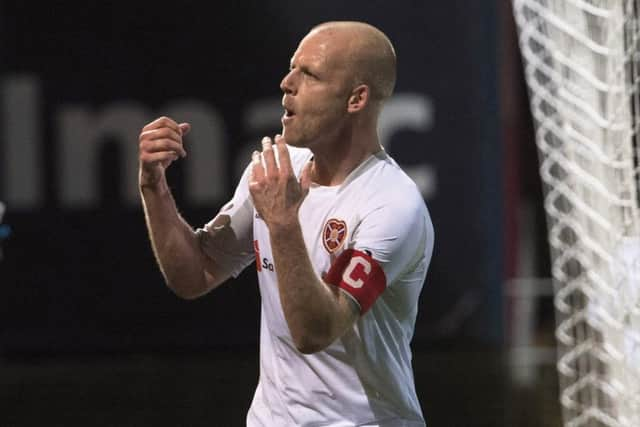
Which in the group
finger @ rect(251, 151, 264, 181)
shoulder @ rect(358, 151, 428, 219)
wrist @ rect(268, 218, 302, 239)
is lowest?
wrist @ rect(268, 218, 302, 239)

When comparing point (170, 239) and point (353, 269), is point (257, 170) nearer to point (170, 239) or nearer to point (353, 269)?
point (353, 269)

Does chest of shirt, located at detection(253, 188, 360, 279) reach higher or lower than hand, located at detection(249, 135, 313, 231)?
lower

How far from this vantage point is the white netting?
3.79 meters

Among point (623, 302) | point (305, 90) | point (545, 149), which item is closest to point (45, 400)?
point (545, 149)

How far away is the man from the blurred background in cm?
422

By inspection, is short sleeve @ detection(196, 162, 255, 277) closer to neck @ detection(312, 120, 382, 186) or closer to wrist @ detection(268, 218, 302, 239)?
neck @ detection(312, 120, 382, 186)

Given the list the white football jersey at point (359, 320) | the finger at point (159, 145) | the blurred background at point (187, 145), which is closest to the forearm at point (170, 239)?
the finger at point (159, 145)

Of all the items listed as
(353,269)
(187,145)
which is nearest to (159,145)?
(353,269)

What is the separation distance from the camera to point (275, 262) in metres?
2.63

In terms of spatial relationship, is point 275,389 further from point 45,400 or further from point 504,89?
point 504,89

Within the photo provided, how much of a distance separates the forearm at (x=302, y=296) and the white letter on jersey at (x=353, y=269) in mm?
81

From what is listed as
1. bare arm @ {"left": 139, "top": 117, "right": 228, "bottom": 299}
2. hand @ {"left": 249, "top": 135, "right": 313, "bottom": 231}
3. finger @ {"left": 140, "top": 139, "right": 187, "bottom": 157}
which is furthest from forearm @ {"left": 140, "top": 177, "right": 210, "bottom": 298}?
hand @ {"left": 249, "top": 135, "right": 313, "bottom": 231}

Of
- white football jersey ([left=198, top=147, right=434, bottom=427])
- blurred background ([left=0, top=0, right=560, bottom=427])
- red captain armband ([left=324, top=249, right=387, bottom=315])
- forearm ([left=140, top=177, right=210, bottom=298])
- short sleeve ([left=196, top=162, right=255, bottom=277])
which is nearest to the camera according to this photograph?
red captain armband ([left=324, top=249, right=387, bottom=315])

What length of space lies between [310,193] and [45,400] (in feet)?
13.0
